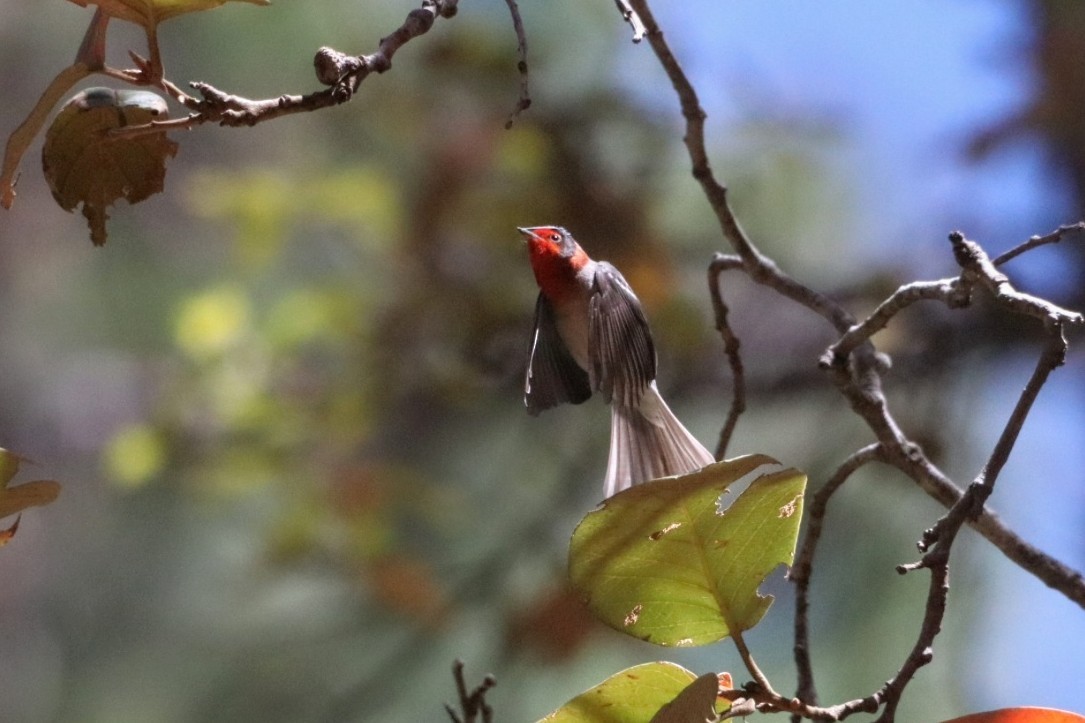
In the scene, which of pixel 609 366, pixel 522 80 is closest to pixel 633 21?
pixel 522 80

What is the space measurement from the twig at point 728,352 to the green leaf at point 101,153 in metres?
0.29

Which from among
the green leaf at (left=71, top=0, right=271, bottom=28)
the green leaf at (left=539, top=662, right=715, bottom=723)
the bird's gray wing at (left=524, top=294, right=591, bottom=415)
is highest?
the green leaf at (left=71, top=0, right=271, bottom=28)

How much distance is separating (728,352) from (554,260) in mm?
124

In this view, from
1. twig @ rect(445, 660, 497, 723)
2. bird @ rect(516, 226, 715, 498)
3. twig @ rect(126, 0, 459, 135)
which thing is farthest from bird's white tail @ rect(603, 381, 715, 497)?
twig @ rect(126, 0, 459, 135)

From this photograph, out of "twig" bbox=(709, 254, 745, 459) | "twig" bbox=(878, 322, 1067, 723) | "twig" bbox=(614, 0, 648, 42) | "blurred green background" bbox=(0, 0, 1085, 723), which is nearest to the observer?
"twig" bbox=(878, 322, 1067, 723)

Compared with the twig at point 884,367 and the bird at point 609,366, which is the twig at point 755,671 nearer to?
the twig at point 884,367

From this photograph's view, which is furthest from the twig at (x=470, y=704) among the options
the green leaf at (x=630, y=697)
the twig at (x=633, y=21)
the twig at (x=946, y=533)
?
the twig at (x=633, y=21)

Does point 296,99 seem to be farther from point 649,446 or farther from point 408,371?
point 408,371

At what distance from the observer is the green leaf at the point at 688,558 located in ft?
1.22

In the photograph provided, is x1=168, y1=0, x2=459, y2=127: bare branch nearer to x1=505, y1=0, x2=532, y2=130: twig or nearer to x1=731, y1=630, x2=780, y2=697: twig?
x1=505, y1=0, x2=532, y2=130: twig

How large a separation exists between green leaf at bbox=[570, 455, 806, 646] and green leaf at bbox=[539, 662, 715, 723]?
0.03m

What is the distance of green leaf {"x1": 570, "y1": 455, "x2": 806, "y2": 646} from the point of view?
0.37 meters

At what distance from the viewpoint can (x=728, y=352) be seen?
0.55m

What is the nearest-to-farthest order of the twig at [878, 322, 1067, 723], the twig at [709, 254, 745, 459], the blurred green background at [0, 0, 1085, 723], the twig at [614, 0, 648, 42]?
the twig at [878, 322, 1067, 723]
the twig at [614, 0, 648, 42]
the twig at [709, 254, 745, 459]
the blurred green background at [0, 0, 1085, 723]
